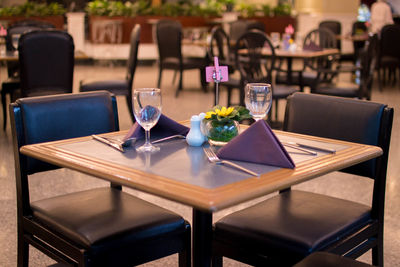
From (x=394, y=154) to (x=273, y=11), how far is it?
314 inches

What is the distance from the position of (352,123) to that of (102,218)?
3.26 feet

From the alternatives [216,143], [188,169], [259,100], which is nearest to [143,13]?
[259,100]

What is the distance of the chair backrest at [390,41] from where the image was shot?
836 cm

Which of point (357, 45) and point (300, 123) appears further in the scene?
point (357, 45)

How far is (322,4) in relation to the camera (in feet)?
42.9

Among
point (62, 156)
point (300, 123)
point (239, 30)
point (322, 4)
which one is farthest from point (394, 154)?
point (322, 4)

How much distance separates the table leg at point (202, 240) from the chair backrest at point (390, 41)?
7.29 meters

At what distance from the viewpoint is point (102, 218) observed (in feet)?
6.24

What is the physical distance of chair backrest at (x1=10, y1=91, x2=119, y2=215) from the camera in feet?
6.77

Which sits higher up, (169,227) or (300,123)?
(300,123)

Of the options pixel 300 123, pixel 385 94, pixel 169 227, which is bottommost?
pixel 385 94

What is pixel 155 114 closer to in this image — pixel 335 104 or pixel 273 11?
pixel 335 104

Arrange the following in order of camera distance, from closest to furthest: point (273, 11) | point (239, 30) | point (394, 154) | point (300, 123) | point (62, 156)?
point (62, 156) → point (300, 123) → point (394, 154) → point (239, 30) → point (273, 11)

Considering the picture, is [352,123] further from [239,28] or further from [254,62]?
[239,28]
